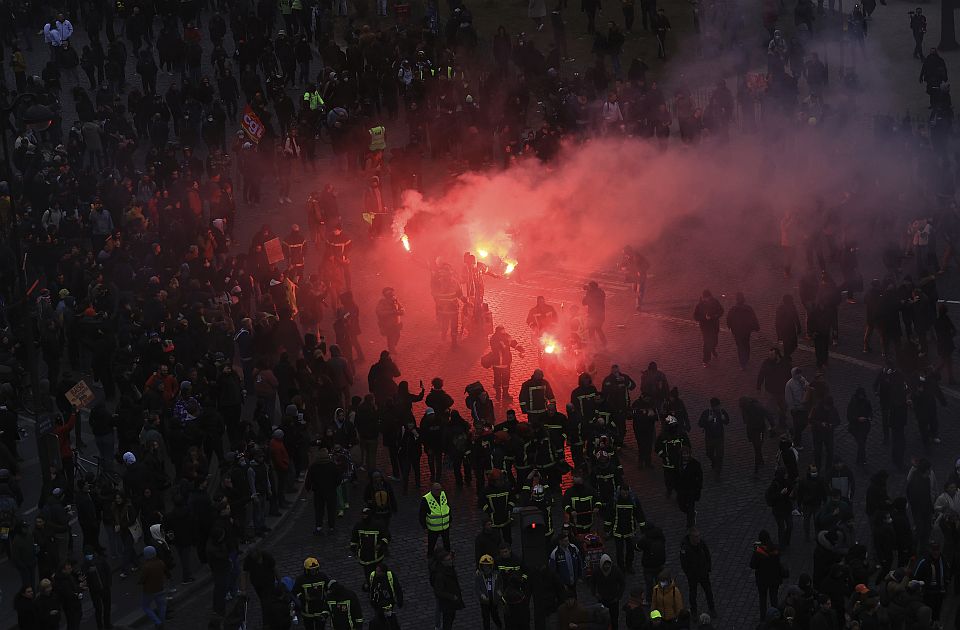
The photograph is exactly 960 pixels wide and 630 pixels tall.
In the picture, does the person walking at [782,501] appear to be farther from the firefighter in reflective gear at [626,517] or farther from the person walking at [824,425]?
the person walking at [824,425]

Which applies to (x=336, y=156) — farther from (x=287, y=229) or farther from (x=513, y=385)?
(x=513, y=385)

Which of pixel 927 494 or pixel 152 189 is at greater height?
pixel 152 189

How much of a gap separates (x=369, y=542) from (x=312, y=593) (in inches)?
60.5

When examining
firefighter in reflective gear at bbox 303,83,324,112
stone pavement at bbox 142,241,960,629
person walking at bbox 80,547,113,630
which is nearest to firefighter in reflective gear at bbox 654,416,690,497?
stone pavement at bbox 142,241,960,629

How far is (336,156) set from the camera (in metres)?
38.2

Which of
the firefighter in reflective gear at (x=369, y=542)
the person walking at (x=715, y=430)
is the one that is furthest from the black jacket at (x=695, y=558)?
the person walking at (x=715, y=430)

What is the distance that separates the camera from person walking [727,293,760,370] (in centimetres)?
2817

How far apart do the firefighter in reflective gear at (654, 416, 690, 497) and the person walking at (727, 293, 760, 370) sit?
16.4 feet

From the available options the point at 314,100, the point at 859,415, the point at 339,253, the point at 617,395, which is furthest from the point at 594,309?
the point at 314,100

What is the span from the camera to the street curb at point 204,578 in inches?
846

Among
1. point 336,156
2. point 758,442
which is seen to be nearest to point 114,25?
point 336,156

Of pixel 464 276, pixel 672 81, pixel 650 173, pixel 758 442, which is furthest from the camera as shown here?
pixel 672 81

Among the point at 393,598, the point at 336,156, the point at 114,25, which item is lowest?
the point at 393,598

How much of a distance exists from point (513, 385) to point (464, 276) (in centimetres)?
322
